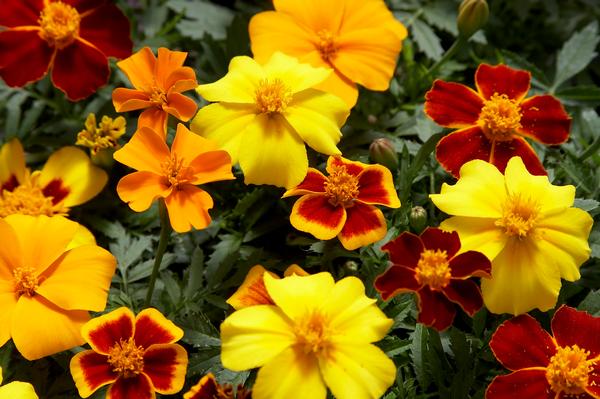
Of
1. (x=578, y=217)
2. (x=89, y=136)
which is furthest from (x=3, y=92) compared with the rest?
(x=578, y=217)

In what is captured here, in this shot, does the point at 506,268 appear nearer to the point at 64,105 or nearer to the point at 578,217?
the point at 578,217

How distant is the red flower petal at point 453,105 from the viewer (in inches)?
36.6

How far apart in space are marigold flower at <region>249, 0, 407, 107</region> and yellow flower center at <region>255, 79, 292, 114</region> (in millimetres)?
119

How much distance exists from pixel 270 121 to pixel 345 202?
13cm

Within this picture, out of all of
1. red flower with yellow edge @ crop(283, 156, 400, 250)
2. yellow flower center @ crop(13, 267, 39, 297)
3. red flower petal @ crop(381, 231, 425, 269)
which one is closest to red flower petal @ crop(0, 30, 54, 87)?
yellow flower center @ crop(13, 267, 39, 297)

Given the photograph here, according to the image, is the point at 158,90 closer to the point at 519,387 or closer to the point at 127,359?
the point at 127,359

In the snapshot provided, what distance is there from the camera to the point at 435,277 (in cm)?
75

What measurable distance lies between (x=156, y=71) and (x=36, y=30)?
0.80ft

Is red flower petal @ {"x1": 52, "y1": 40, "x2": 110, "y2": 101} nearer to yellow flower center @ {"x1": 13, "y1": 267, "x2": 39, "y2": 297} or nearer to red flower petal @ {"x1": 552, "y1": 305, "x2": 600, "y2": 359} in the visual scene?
yellow flower center @ {"x1": 13, "y1": 267, "x2": 39, "y2": 297}

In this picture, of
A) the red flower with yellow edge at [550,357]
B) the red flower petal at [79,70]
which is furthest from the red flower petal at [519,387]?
the red flower petal at [79,70]

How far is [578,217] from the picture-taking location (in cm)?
82

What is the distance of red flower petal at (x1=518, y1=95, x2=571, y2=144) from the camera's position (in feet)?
3.08

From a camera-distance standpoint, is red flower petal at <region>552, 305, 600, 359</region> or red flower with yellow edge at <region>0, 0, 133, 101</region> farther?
red flower with yellow edge at <region>0, 0, 133, 101</region>

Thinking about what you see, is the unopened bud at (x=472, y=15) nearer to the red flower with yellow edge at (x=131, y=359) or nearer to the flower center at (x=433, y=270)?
the flower center at (x=433, y=270)
